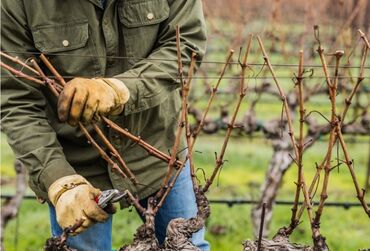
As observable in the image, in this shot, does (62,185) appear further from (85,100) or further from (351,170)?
(351,170)

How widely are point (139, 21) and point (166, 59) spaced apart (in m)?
0.15

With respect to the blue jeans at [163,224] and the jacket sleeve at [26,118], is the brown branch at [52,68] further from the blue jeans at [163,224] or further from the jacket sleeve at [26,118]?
the blue jeans at [163,224]

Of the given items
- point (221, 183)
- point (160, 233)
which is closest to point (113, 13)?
point (160, 233)

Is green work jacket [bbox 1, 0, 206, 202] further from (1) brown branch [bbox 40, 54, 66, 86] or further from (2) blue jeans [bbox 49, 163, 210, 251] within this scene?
(1) brown branch [bbox 40, 54, 66, 86]

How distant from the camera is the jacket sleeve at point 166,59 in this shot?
2.43 meters

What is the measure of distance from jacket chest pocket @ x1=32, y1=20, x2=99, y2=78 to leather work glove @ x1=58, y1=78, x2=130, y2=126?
0.30 metres

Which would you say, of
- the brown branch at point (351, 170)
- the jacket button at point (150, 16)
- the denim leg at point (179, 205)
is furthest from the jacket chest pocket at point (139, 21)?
the brown branch at point (351, 170)

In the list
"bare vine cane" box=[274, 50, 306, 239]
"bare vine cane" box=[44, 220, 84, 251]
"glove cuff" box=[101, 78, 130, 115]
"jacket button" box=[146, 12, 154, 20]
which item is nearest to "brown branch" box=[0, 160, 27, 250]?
"jacket button" box=[146, 12, 154, 20]

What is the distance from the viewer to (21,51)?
2.51 m

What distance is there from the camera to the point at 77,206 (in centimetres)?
222

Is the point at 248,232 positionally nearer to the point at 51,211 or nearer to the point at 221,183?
the point at 221,183

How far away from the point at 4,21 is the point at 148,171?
0.68m

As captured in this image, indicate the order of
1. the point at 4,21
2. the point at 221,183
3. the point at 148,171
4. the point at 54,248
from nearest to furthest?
1. the point at 54,248
2. the point at 4,21
3. the point at 148,171
4. the point at 221,183

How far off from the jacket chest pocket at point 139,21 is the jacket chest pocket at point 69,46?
0.39 feet
